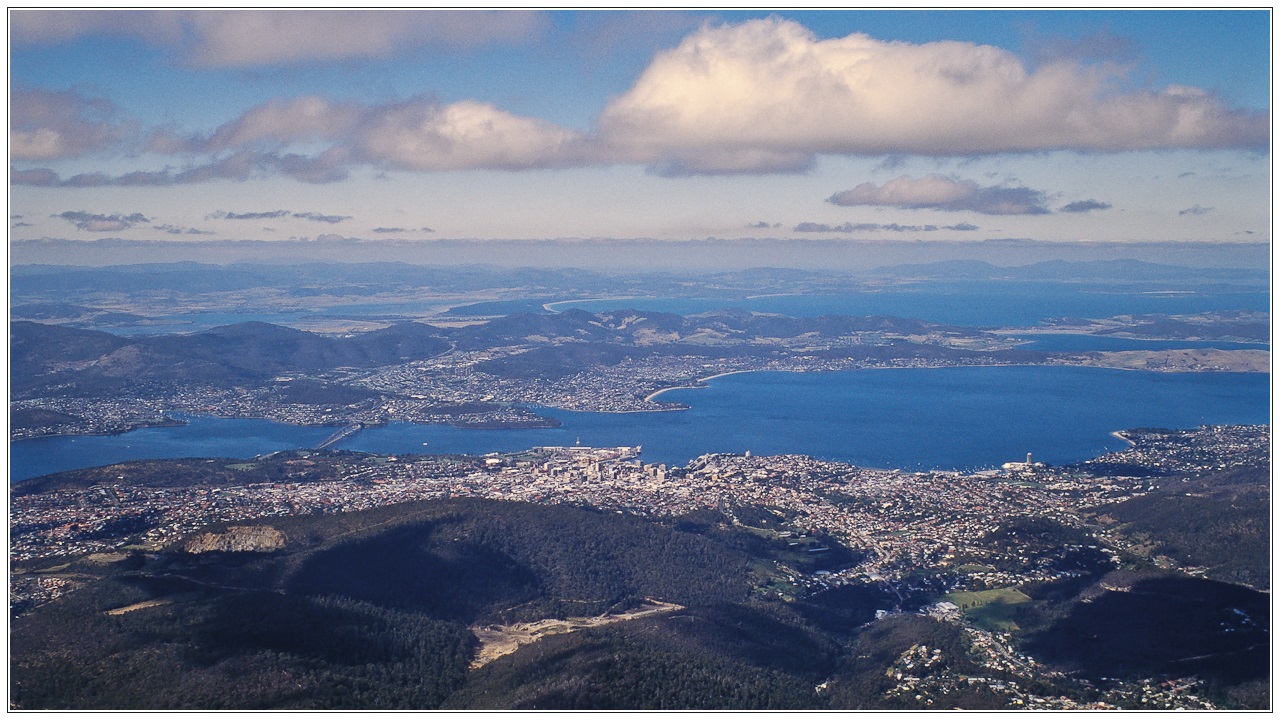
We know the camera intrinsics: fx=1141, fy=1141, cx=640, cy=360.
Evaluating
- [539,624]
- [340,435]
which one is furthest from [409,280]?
[539,624]

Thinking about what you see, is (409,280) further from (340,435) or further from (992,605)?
(992,605)

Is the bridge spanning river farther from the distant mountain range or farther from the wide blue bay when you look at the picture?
the distant mountain range

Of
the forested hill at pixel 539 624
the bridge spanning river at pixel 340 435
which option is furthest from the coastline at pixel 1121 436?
the bridge spanning river at pixel 340 435

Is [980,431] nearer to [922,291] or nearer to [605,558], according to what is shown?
[605,558]

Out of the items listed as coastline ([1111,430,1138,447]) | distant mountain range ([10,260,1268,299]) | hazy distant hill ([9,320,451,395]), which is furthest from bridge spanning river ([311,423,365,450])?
distant mountain range ([10,260,1268,299])

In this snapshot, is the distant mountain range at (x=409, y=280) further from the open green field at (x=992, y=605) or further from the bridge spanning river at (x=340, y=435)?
the open green field at (x=992, y=605)

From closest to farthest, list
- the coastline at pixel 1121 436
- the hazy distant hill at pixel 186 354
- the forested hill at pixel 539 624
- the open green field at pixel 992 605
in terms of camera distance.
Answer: the forested hill at pixel 539 624, the open green field at pixel 992 605, the coastline at pixel 1121 436, the hazy distant hill at pixel 186 354
